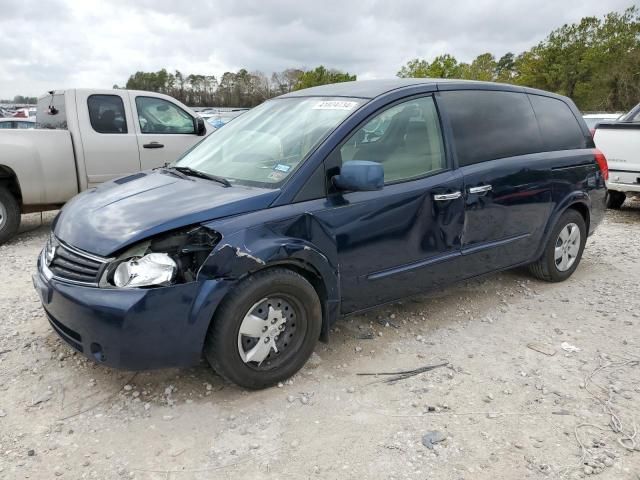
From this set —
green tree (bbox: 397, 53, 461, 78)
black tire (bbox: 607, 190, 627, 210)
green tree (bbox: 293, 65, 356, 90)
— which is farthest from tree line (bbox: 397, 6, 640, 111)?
black tire (bbox: 607, 190, 627, 210)

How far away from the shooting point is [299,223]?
294 cm

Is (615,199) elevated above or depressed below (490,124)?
below

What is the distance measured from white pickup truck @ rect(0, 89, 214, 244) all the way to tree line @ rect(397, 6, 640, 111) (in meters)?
31.1

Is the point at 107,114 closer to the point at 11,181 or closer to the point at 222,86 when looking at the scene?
the point at 11,181

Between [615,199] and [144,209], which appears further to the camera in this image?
[615,199]

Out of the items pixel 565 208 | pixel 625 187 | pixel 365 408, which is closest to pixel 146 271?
pixel 365 408

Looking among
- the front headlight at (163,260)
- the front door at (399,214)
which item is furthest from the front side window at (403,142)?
the front headlight at (163,260)

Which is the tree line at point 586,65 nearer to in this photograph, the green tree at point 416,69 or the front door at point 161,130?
the green tree at point 416,69

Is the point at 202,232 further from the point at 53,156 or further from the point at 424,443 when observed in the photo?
the point at 53,156

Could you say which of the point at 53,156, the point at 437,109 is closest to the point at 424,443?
the point at 437,109

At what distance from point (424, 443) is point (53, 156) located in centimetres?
551

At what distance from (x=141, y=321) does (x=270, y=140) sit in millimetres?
1528

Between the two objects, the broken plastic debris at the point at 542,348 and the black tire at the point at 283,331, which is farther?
the broken plastic debris at the point at 542,348

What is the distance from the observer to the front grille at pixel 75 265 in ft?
8.66
